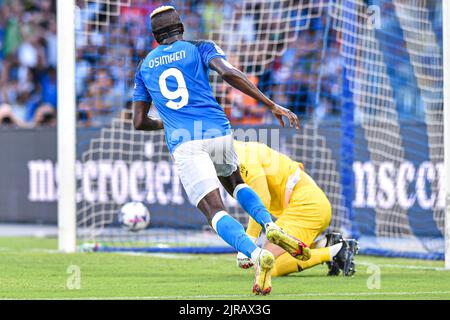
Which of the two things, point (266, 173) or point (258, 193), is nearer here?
point (258, 193)

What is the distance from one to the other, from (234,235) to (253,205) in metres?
0.44

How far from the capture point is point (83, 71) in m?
17.4

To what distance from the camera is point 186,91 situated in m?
8.43

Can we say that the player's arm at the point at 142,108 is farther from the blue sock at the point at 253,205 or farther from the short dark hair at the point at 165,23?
the blue sock at the point at 253,205

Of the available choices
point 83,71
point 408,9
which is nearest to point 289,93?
point 408,9

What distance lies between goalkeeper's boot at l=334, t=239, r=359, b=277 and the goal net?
2.44 meters

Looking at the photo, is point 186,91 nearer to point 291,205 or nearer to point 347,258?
point 291,205

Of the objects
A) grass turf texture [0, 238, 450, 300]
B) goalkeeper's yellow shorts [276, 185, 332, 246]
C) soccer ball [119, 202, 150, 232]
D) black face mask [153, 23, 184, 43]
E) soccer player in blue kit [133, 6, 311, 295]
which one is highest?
black face mask [153, 23, 184, 43]

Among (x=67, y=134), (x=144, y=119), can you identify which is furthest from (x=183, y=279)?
(x=67, y=134)

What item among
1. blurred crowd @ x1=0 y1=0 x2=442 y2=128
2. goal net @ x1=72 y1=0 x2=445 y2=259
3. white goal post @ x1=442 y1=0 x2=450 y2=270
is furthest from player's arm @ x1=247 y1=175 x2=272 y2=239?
blurred crowd @ x1=0 y1=0 x2=442 y2=128

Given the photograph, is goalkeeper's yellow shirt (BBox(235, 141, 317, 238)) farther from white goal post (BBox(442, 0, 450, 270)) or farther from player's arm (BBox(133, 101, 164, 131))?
white goal post (BBox(442, 0, 450, 270))

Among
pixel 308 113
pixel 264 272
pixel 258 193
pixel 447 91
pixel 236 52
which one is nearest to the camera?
pixel 264 272

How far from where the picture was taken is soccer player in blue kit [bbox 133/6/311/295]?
812cm
